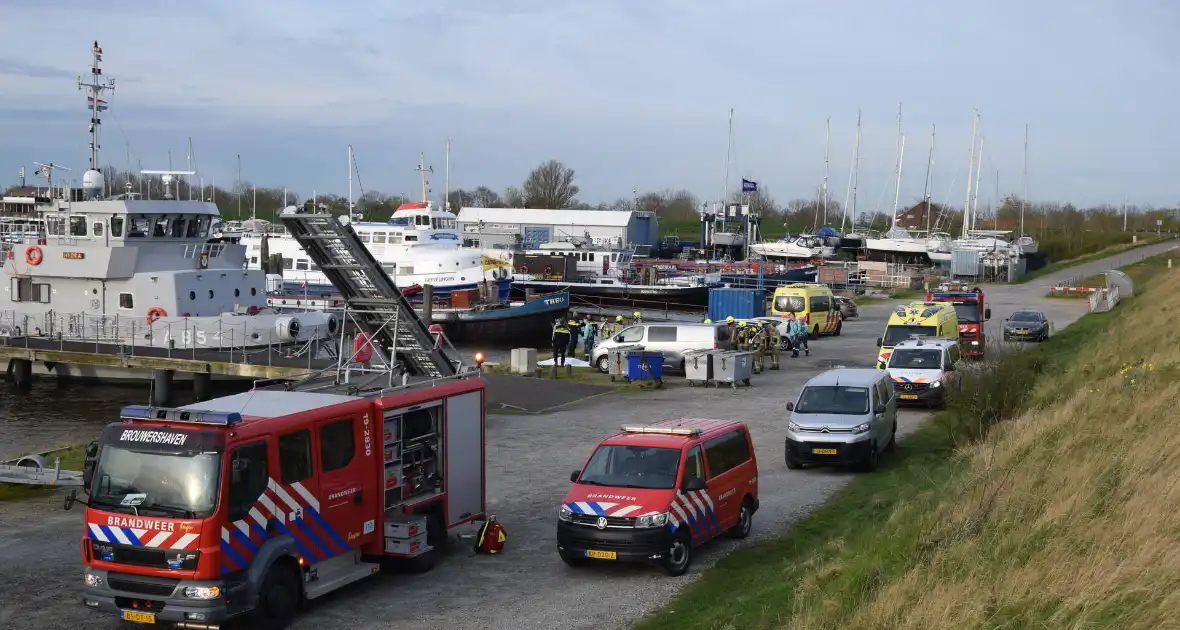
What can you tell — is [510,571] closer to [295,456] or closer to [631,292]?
[295,456]

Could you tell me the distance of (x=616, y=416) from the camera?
2630cm

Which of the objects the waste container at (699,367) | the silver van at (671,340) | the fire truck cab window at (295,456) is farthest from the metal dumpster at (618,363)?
the fire truck cab window at (295,456)

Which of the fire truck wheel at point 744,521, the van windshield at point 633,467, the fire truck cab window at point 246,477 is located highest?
the fire truck cab window at point 246,477

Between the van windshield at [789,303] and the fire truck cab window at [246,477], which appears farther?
the van windshield at [789,303]

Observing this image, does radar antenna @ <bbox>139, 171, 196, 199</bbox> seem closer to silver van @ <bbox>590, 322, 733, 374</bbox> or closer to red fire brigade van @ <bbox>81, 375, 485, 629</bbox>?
silver van @ <bbox>590, 322, 733, 374</bbox>

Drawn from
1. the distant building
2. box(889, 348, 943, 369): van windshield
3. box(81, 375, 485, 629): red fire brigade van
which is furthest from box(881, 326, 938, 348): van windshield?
the distant building

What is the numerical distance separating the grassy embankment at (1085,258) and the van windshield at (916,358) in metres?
60.4

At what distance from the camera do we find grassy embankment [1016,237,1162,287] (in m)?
89.7

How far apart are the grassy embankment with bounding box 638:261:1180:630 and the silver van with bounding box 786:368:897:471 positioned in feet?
2.11

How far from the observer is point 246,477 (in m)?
11.0

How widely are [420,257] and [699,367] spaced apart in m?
28.1

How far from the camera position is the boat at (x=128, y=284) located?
109ft

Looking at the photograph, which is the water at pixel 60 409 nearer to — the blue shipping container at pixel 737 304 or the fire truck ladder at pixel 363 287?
the fire truck ladder at pixel 363 287

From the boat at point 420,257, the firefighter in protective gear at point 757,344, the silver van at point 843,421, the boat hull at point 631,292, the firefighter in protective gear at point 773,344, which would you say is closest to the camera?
the silver van at point 843,421
